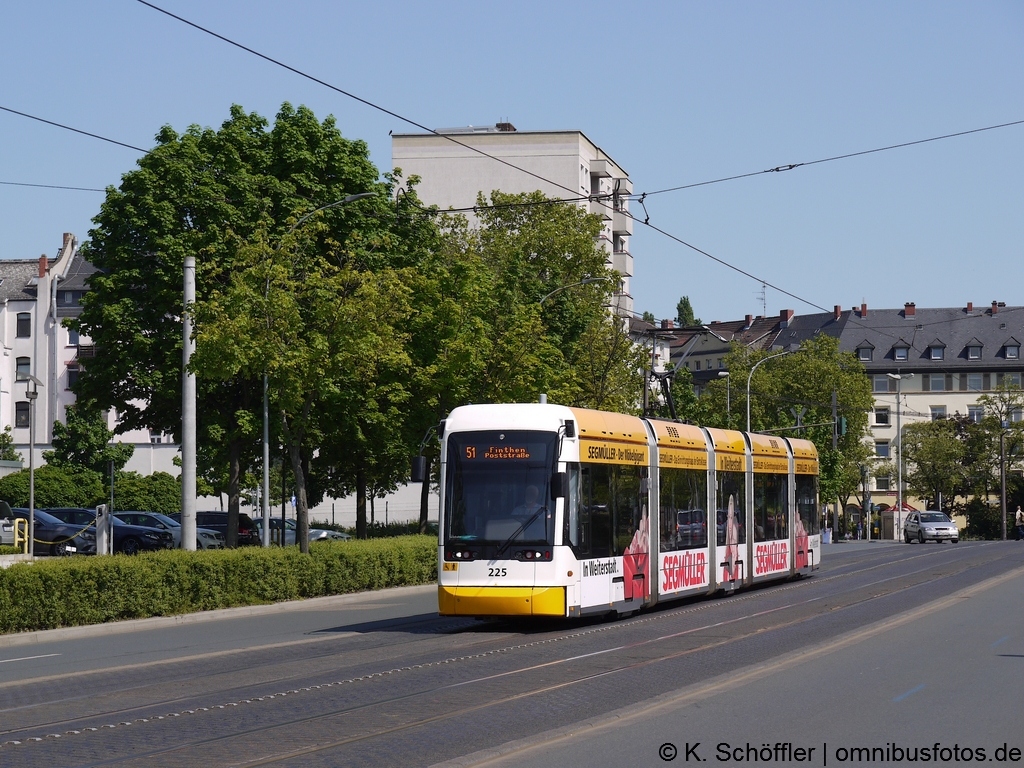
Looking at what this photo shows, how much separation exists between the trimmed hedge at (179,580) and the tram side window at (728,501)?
24.8 ft

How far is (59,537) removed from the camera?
42281 mm

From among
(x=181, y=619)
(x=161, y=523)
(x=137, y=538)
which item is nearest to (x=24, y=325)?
(x=161, y=523)

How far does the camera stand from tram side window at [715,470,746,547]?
85.6ft

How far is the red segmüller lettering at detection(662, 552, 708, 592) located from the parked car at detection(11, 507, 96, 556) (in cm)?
2325

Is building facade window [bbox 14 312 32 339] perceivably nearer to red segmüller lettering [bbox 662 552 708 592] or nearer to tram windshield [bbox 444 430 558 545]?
red segmüller lettering [bbox 662 552 708 592]

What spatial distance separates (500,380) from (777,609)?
530 inches

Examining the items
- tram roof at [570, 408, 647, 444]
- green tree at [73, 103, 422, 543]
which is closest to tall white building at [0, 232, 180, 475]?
green tree at [73, 103, 422, 543]

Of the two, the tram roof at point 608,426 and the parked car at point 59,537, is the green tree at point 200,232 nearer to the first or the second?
the parked car at point 59,537

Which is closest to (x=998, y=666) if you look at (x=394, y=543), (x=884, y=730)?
(x=884, y=730)

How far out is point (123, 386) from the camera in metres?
39.0

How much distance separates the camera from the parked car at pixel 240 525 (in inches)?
1834

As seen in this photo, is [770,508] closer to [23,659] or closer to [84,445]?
[23,659]

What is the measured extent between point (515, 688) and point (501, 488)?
6.53 meters

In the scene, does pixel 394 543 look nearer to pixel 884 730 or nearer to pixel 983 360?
pixel 884 730
